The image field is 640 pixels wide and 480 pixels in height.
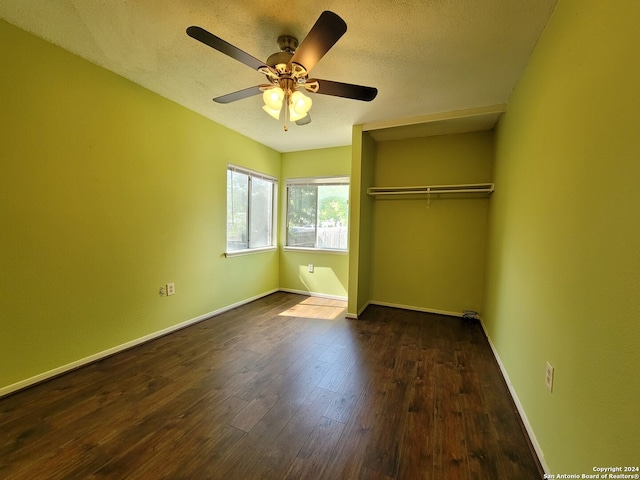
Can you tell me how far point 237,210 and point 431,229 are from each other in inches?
109

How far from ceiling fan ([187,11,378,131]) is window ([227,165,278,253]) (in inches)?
73.0

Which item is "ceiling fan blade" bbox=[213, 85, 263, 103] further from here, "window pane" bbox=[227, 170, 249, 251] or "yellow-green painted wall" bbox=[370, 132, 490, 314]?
"yellow-green painted wall" bbox=[370, 132, 490, 314]

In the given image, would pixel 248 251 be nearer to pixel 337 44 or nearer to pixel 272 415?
pixel 272 415

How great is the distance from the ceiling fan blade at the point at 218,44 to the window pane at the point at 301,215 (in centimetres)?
289

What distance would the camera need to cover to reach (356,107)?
112 inches

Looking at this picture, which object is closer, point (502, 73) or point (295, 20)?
point (295, 20)

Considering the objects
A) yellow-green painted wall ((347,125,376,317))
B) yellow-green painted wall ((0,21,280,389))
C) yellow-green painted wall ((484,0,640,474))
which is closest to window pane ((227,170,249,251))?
yellow-green painted wall ((0,21,280,389))

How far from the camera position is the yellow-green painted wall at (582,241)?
85cm

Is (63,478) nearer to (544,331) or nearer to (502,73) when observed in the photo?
(544,331)

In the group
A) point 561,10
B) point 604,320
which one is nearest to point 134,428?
point 604,320

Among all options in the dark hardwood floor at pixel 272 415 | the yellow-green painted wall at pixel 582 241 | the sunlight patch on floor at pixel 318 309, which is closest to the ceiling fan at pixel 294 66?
the yellow-green painted wall at pixel 582 241

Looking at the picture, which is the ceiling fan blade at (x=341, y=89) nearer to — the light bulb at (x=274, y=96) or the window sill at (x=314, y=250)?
the light bulb at (x=274, y=96)

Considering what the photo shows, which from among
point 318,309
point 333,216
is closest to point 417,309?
point 318,309

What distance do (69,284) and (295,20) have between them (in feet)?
8.37
